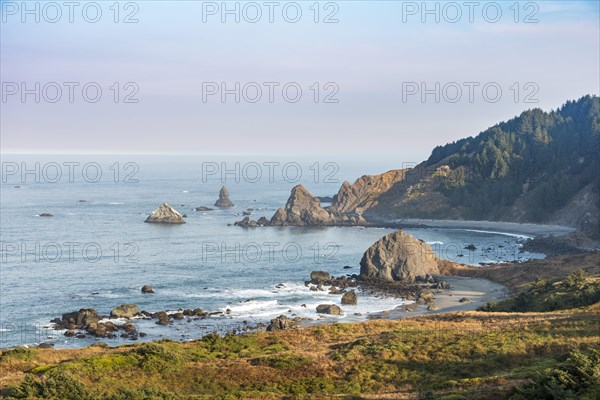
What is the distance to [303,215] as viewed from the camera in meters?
171

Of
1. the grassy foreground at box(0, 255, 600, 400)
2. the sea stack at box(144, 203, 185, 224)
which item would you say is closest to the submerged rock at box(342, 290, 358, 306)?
the grassy foreground at box(0, 255, 600, 400)

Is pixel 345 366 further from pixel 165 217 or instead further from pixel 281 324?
pixel 165 217

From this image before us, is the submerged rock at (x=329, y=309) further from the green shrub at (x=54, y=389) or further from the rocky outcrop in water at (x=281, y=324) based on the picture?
the green shrub at (x=54, y=389)

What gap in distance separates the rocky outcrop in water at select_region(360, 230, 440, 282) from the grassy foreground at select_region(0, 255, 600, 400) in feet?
156

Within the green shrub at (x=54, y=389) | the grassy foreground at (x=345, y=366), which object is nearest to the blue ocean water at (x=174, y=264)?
the grassy foreground at (x=345, y=366)

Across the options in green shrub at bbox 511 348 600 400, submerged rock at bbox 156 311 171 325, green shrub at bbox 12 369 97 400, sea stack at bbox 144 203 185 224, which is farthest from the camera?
sea stack at bbox 144 203 185 224

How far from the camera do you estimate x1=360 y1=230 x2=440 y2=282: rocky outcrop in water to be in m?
98.1

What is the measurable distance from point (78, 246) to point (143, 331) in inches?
2415

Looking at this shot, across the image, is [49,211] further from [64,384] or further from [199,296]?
[64,384]

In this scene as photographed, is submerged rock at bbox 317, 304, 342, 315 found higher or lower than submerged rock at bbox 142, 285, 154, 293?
lower

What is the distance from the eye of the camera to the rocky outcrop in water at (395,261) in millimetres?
98125

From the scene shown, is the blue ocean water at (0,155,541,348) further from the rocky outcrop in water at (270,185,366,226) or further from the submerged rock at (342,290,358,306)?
the rocky outcrop in water at (270,185,366,226)

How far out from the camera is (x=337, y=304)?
272 ft

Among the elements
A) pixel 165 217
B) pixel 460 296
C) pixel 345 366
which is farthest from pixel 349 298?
pixel 165 217
